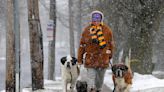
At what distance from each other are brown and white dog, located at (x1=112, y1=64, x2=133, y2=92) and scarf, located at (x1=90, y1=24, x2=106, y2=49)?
2.16ft

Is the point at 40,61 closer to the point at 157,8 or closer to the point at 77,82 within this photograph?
the point at 77,82

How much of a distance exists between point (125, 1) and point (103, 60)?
12721mm

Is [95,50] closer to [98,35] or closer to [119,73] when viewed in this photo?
[98,35]

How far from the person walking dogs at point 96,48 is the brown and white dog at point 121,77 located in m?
0.27

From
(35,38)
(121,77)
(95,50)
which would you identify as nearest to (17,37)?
(35,38)

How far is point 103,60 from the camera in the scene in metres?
10.4

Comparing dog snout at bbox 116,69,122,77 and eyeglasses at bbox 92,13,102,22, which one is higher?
eyeglasses at bbox 92,13,102,22

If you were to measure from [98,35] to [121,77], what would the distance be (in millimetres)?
1226

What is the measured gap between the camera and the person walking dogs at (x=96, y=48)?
10.3m

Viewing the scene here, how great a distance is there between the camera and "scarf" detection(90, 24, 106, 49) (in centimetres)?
1021

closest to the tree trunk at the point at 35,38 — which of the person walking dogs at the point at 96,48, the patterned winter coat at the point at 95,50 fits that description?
the person walking dogs at the point at 96,48

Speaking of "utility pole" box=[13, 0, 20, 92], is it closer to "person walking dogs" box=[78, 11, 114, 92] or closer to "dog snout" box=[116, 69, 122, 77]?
"person walking dogs" box=[78, 11, 114, 92]

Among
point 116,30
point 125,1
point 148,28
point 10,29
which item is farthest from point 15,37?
point 116,30

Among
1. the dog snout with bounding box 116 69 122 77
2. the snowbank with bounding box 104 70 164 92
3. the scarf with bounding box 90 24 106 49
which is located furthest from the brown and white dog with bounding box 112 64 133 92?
the snowbank with bounding box 104 70 164 92
